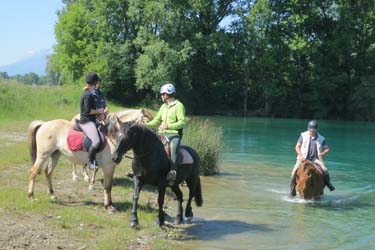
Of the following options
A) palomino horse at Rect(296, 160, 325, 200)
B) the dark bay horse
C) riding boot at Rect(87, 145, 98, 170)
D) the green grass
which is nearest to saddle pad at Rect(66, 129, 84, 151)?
riding boot at Rect(87, 145, 98, 170)

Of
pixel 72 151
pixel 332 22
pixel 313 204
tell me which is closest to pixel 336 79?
pixel 332 22

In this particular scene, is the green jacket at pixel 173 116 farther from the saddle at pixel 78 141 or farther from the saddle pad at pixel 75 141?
the saddle pad at pixel 75 141

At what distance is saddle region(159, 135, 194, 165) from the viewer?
9.74m

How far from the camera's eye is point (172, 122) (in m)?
9.85

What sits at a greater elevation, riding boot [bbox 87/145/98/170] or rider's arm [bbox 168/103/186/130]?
rider's arm [bbox 168/103/186/130]

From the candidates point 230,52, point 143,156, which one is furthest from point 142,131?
point 230,52

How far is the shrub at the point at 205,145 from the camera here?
16.6 meters

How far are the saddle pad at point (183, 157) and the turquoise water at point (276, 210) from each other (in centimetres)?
132

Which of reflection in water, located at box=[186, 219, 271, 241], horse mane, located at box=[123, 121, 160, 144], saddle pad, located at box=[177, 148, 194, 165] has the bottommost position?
reflection in water, located at box=[186, 219, 271, 241]

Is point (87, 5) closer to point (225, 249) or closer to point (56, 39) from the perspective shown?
point (56, 39)

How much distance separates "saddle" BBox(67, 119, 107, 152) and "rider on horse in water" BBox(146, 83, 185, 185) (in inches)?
50.5

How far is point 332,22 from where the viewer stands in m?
60.5

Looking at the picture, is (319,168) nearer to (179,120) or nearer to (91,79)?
(179,120)

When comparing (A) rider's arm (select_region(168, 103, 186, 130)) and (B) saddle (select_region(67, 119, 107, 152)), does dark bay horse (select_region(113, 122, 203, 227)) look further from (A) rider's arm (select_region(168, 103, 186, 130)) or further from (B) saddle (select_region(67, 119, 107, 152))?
(B) saddle (select_region(67, 119, 107, 152))
